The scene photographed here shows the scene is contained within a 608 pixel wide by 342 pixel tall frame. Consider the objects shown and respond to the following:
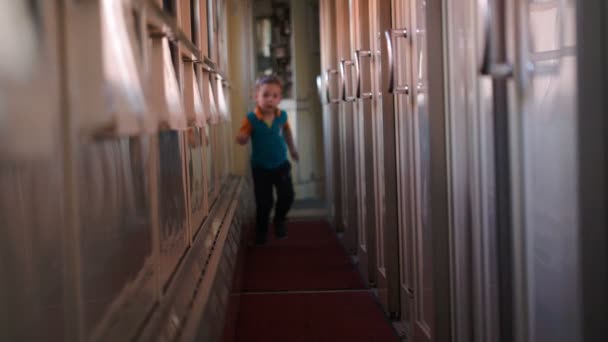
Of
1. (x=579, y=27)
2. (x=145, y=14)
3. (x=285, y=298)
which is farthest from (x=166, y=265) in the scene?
(x=285, y=298)

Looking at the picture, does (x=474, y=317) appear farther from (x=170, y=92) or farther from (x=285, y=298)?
(x=285, y=298)

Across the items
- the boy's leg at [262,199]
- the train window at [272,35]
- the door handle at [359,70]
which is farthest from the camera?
the train window at [272,35]

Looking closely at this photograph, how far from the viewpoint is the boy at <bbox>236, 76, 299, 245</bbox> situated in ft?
20.1

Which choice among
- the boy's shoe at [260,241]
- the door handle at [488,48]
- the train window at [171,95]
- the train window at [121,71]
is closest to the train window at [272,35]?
the boy's shoe at [260,241]

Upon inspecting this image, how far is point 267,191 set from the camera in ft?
20.2

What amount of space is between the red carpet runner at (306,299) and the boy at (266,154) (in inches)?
14.3

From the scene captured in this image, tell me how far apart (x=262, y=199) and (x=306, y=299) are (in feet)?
6.39

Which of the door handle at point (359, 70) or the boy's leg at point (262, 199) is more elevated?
the door handle at point (359, 70)

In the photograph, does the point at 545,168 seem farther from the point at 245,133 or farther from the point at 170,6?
the point at 245,133

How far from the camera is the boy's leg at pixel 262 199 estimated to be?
6.12 meters

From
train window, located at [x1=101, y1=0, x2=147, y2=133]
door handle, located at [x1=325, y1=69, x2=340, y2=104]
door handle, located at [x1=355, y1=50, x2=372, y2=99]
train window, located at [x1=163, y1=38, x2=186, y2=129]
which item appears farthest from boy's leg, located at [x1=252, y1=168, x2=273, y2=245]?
train window, located at [x1=101, y1=0, x2=147, y2=133]

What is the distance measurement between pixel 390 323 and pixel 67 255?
2833 mm

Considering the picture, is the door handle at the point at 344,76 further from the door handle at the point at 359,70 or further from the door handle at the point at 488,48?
the door handle at the point at 488,48

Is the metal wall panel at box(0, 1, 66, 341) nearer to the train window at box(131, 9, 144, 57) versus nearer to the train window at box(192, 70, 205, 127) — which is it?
the train window at box(131, 9, 144, 57)
